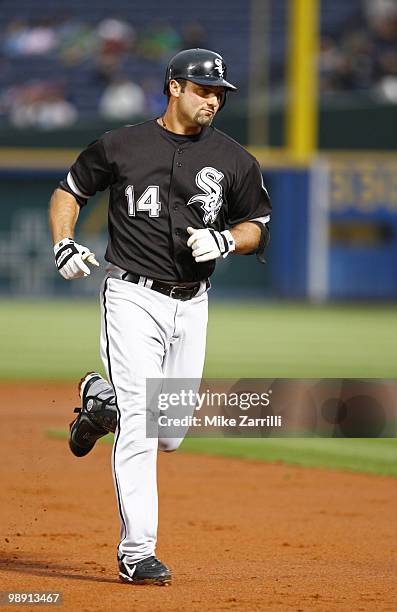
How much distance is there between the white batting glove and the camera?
438cm

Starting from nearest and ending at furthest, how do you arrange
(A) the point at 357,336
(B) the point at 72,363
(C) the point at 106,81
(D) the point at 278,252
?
(B) the point at 72,363 < (A) the point at 357,336 < (D) the point at 278,252 < (C) the point at 106,81

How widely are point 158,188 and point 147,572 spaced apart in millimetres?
1332

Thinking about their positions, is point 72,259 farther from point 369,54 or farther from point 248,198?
point 369,54

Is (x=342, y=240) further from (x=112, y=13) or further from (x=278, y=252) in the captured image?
(x=112, y=13)

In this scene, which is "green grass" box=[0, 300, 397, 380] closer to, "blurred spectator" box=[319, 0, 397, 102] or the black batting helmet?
"blurred spectator" box=[319, 0, 397, 102]

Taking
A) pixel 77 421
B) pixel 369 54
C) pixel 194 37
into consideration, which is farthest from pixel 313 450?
pixel 194 37

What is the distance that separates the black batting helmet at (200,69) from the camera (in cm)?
446

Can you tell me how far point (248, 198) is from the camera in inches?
184

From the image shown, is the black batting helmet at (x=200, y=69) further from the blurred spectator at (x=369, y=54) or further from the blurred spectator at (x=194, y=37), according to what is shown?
the blurred spectator at (x=194, y=37)

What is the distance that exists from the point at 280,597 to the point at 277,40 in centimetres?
2425

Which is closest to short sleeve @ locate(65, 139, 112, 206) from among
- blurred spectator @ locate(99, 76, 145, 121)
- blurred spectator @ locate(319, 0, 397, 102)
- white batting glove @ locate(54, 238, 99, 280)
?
white batting glove @ locate(54, 238, 99, 280)

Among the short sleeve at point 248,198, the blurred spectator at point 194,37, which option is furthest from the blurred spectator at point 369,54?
the short sleeve at point 248,198

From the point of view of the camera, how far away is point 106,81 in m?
26.1

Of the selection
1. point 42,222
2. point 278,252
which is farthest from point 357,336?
point 42,222
